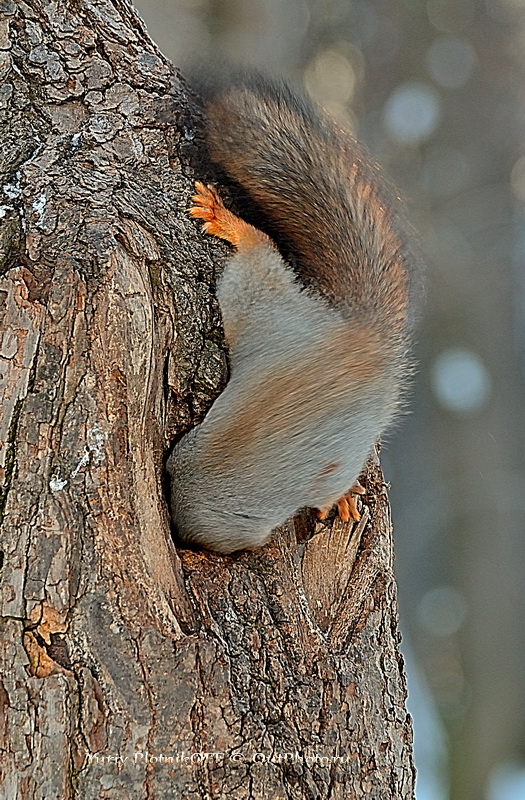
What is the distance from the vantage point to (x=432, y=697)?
4930mm

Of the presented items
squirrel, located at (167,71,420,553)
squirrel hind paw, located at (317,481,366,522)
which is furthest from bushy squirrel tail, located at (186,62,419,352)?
squirrel hind paw, located at (317,481,366,522)

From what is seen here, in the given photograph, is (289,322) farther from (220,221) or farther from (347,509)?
(347,509)

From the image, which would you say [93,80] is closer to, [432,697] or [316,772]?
[316,772]

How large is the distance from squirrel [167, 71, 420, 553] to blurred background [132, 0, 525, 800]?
11.2 feet

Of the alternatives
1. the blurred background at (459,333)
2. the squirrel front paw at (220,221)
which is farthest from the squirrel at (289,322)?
the blurred background at (459,333)

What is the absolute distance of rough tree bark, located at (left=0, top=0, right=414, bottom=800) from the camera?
3.91 feet

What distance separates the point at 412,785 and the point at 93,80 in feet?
4.01

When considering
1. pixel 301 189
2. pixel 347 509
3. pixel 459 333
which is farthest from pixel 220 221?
pixel 459 333

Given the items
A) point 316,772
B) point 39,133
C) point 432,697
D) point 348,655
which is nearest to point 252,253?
point 39,133

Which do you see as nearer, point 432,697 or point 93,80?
point 93,80

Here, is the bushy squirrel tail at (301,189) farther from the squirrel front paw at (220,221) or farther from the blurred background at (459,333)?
the blurred background at (459,333)

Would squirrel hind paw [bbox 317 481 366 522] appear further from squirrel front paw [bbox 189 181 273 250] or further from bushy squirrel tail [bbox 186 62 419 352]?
squirrel front paw [bbox 189 181 273 250]

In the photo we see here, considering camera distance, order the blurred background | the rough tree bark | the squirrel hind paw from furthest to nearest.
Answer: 1. the blurred background
2. the squirrel hind paw
3. the rough tree bark

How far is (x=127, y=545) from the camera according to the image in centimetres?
125
